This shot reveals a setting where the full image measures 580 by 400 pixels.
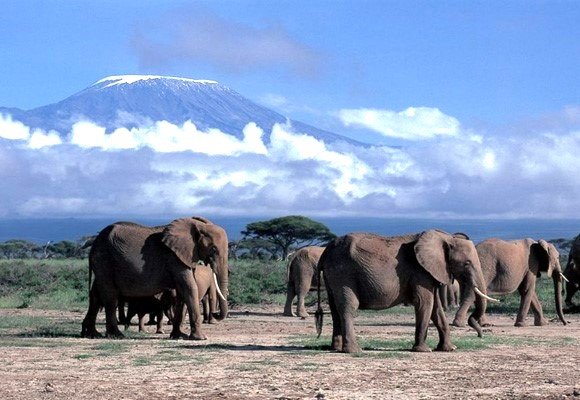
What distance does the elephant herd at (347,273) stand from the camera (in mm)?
17922

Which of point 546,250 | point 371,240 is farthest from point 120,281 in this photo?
point 546,250

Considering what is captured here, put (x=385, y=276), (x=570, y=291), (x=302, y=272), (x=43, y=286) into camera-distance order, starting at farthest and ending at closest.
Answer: (x=43, y=286), (x=570, y=291), (x=302, y=272), (x=385, y=276)

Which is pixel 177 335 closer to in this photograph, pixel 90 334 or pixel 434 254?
pixel 90 334

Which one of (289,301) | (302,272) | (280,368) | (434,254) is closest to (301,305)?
(289,301)

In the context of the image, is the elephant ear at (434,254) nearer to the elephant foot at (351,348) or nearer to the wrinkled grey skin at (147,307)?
the elephant foot at (351,348)

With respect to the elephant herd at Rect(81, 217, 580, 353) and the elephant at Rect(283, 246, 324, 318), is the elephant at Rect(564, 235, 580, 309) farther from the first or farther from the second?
the elephant at Rect(283, 246, 324, 318)

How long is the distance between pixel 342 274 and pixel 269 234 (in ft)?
191

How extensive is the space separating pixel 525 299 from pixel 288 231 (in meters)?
50.5

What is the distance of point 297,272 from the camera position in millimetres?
29859

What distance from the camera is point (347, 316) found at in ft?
58.2

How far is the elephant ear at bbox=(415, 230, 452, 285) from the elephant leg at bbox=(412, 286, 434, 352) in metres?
0.28

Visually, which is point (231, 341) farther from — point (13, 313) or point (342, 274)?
point (13, 313)

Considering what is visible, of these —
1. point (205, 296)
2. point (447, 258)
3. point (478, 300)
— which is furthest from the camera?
point (205, 296)

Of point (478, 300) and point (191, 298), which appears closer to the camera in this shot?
point (191, 298)
